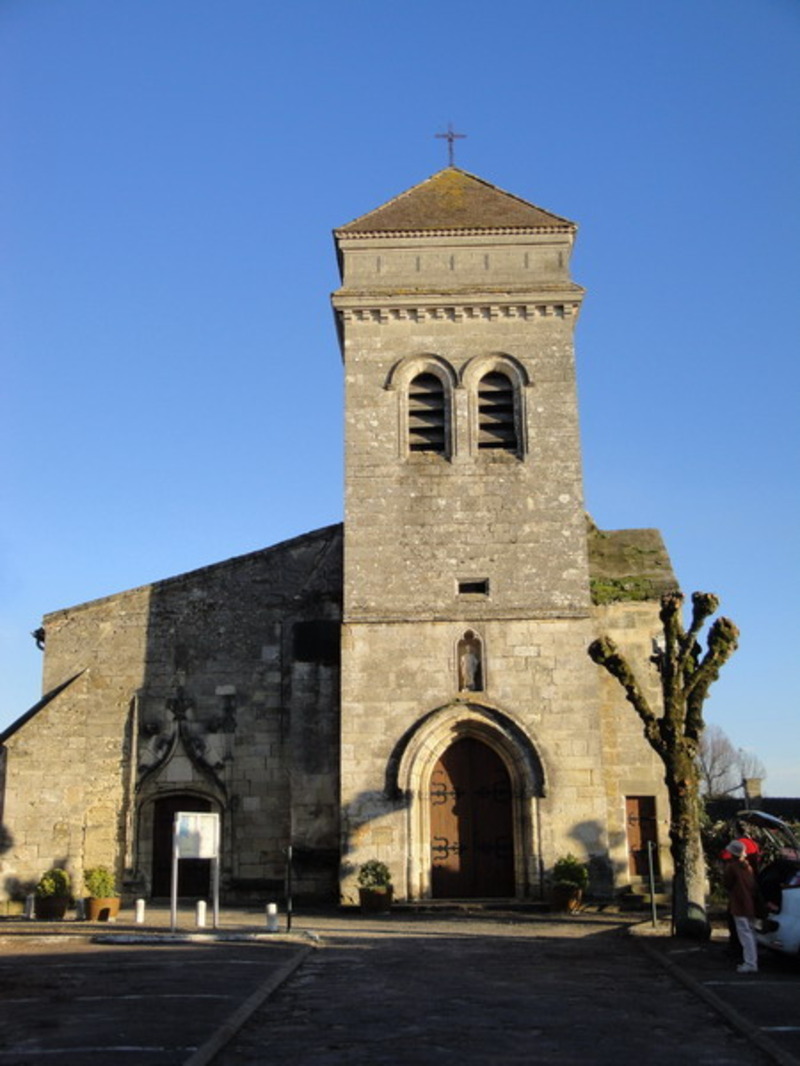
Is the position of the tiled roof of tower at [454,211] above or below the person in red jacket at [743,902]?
above

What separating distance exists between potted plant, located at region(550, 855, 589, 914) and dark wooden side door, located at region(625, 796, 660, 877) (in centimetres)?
171

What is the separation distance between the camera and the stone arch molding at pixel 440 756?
19.4 meters

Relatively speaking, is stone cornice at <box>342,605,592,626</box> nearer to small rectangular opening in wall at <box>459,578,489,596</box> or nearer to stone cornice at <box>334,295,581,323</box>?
small rectangular opening in wall at <box>459,578,489,596</box>

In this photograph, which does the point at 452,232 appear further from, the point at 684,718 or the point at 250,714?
the point at 684,718

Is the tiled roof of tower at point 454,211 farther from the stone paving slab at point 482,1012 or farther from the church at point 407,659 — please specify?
the stone paving slab at point 482,1012

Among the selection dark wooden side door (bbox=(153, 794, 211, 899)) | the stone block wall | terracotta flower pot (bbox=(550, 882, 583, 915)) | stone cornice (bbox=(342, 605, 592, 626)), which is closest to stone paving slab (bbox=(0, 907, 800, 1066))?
terracotta flower pot (bbox=(550, 882, 583, 915))

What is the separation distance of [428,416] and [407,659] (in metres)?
4.61

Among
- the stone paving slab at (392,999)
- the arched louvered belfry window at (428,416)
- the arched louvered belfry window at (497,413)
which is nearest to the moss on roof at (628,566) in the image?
the arched louvered belfry window at (497,413)

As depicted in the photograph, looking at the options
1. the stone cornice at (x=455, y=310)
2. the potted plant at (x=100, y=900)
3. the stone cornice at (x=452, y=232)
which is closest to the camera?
the potted plant at (x=100, y=900)

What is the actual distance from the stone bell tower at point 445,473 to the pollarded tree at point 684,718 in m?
4.59

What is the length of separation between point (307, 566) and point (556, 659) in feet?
17.4

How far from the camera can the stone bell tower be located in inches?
790

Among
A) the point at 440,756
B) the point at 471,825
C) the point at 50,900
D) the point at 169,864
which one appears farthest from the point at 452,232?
the point at 50,900

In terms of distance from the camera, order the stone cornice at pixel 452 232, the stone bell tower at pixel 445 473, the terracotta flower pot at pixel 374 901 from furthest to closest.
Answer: the stone cornice at pixel 452 232, the stone bell tower at pixel 445 473, the terracotta flower pot at pixel 374 901
